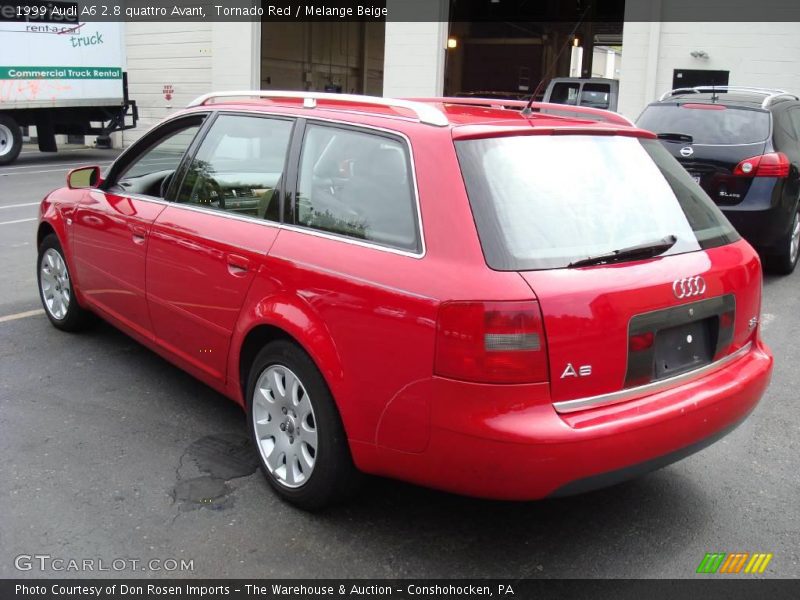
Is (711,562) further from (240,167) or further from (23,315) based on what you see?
(23,315)

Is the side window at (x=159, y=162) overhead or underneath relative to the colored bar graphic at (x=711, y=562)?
overhead

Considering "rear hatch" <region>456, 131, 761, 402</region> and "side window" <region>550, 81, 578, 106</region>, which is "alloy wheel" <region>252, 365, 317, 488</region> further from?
"side window" <region>550, 81, 578, 106</region>

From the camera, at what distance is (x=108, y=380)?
4781 mm

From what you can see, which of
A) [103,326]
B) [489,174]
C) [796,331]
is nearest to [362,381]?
[489,174]

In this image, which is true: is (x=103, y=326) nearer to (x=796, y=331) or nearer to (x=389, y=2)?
(x=796, y=331)

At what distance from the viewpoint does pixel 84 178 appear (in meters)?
5.14

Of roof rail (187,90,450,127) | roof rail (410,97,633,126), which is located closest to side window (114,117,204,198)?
roof rail (187,90,450,127)

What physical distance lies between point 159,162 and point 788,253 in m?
5.89

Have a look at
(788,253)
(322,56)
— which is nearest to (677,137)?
(788,253)

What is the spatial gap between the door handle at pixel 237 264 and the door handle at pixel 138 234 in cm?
90

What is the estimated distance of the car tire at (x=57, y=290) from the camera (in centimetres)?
542

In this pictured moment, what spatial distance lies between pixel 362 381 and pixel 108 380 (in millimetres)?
2439

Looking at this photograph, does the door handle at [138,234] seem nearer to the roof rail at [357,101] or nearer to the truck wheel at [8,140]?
the roof rail at [357,101]

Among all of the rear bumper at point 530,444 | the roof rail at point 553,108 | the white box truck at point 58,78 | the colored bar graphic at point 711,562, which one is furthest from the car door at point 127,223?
the white box truck at point 58,78
